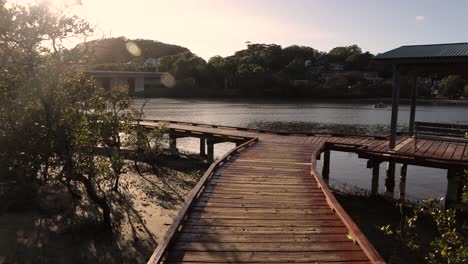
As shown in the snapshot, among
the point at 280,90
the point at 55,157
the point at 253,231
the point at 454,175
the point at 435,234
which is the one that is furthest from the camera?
the point at 280,90

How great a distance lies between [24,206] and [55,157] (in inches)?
153

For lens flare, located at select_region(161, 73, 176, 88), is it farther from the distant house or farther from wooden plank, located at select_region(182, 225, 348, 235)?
wooden plank, located at select_region(182, 225, 348, 235)

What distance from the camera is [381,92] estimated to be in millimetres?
129500

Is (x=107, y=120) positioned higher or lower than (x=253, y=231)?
higher

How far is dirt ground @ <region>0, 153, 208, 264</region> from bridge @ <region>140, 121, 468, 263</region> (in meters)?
3.25

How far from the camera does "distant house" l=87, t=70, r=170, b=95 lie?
101144 millimetres

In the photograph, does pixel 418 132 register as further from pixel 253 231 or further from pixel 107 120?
pixel 107 120

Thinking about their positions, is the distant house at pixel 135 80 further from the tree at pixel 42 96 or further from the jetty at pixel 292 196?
the tree at pixel 42 96

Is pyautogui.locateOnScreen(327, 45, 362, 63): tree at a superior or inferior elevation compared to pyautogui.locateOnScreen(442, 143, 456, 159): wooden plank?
superior

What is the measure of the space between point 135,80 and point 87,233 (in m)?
112

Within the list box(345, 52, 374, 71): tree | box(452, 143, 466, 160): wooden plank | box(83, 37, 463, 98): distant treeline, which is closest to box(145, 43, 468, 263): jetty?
box(452, 143, 466, 160): wooden plank

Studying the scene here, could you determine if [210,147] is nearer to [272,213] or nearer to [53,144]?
[53,144]

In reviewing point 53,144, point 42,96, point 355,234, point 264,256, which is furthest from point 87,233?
point 355,234

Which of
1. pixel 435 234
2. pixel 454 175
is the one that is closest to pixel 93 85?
pixel 435 234
